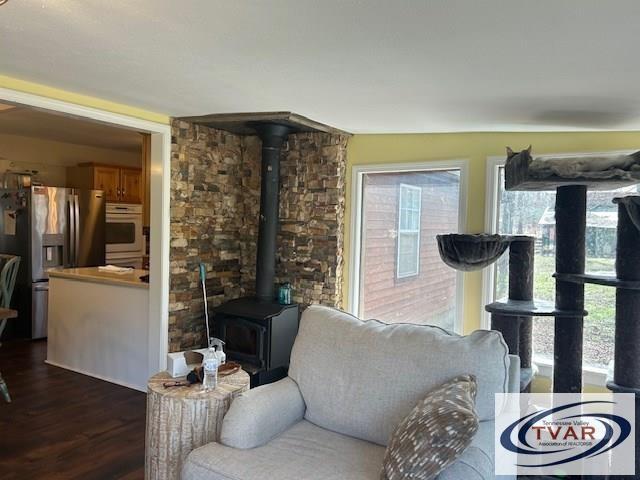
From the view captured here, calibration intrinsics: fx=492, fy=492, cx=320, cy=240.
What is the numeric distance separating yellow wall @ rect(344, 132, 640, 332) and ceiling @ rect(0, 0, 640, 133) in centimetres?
16

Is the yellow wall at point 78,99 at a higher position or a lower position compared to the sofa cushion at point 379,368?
higher

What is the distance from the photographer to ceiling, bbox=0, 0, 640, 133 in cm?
164

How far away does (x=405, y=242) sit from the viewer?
13.4 feet

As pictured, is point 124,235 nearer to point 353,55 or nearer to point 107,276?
point 107,276

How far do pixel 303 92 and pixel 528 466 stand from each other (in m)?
2.30

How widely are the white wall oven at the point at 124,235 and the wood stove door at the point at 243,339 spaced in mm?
2994

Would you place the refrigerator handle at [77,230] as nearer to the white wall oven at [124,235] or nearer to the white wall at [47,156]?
the white wall oven at [124,235]

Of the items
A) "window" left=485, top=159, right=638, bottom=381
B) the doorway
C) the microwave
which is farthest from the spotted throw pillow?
the microwave

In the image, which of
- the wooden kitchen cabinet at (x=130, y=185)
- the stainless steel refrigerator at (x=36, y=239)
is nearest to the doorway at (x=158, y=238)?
the stainless steel refrigerator at (x=36, y=239)

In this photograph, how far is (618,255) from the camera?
2.37m

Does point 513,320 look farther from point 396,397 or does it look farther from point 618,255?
point 396,397

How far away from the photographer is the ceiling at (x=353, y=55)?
5.40ft

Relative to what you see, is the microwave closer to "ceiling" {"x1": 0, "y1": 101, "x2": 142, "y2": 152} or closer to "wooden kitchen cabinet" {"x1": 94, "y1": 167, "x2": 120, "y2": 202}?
"wooden kitchen cabinet" {"x1": 94, "y1": 167, "x2": 120, "y2": 202}

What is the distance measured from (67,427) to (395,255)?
271cm
